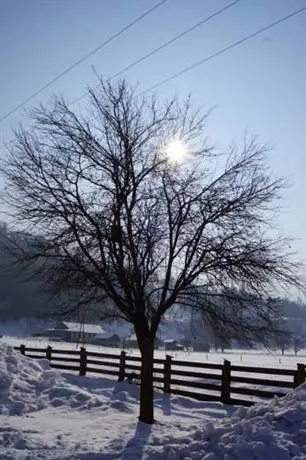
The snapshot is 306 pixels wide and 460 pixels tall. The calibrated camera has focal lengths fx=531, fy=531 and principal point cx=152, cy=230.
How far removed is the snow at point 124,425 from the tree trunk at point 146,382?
331 mm

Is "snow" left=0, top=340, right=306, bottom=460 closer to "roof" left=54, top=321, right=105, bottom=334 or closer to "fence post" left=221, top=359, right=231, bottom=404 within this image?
"fence post" left=221, top=359, right=231, bottom=404

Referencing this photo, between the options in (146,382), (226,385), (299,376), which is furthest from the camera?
(226,385)

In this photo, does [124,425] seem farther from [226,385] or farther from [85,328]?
[85,328]

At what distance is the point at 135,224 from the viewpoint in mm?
11852

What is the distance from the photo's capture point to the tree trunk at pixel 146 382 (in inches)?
465

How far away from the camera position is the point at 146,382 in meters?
12.0

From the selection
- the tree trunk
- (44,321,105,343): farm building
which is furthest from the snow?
(44,321,105,343): farm building

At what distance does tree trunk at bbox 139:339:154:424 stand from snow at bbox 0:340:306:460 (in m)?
0.33

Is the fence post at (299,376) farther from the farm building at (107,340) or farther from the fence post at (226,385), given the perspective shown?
the farm building at (107,340)

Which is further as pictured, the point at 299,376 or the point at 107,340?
the point at 107,340

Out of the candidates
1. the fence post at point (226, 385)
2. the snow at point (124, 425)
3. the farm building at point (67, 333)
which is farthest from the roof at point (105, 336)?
the fence post at point (226, 385)

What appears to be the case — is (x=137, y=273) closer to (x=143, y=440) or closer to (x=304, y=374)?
(x=143, y=440)

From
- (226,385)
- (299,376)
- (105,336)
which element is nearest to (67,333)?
(105,336)

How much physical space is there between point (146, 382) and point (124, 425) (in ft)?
3.87
